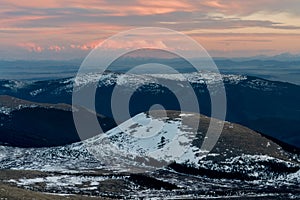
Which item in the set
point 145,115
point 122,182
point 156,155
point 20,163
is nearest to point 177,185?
point 122,182

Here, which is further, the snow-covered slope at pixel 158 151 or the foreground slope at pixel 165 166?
the snow-covered slope at pixel 158 151

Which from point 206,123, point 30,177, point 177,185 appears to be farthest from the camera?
point 206,123

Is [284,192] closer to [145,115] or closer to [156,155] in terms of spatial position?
[156,155]

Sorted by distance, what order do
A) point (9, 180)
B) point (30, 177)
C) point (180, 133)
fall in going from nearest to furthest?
point (9, 180) → point (30, 177) → point (180, 133)

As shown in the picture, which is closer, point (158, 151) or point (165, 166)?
point (165, 166)

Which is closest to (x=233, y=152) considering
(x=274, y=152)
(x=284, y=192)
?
(x=274, y=152)

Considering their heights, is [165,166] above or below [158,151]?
below

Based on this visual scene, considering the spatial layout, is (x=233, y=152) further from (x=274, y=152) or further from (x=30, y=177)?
(x=30, y=177)

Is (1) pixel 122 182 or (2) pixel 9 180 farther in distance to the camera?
(1) pixel 122 182

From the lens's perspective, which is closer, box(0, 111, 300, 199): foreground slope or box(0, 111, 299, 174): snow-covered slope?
box(0, 111, 300, 199): foreground slope
